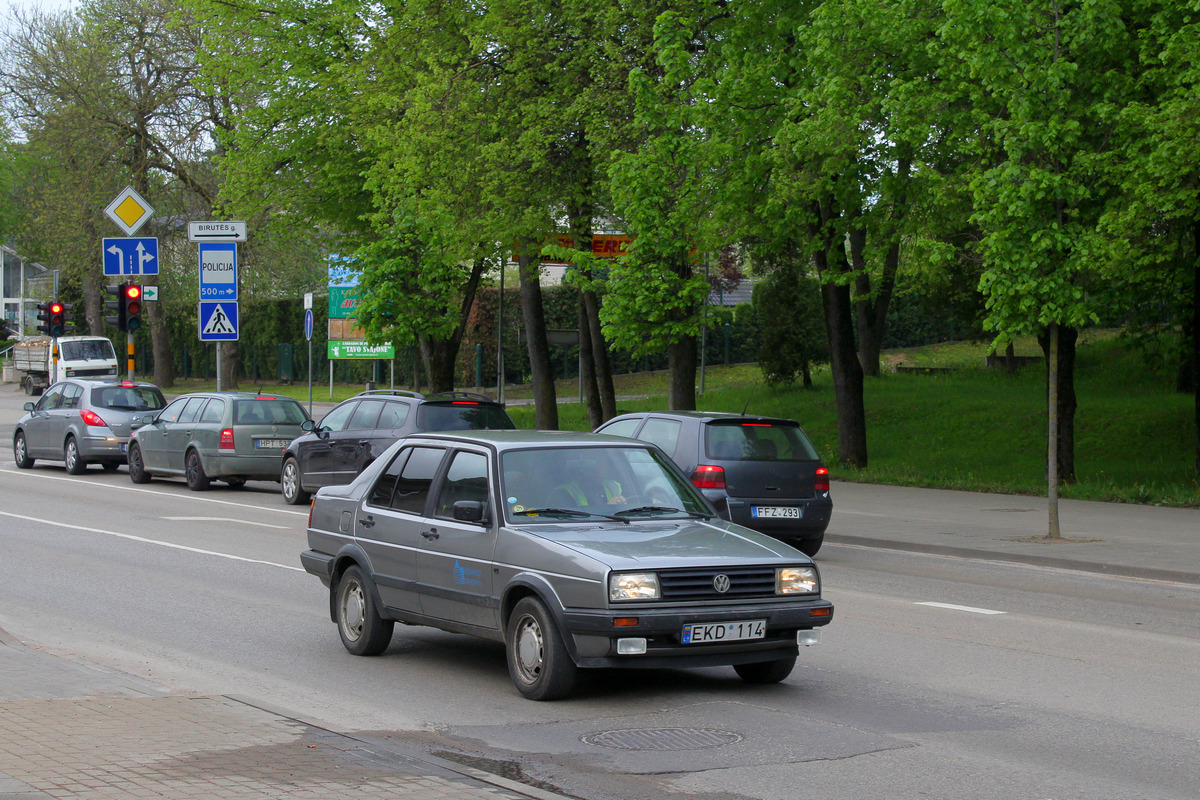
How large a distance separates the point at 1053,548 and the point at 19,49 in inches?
1799

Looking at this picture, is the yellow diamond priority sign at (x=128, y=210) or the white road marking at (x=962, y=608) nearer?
the white road marking at (x=962, y=608)

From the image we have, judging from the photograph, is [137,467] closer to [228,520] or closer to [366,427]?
[366,427]

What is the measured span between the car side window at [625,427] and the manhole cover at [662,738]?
8.05 meters

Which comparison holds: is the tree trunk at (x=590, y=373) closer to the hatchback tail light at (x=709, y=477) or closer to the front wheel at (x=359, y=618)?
the hatchback tail light at (x=709, y=477)

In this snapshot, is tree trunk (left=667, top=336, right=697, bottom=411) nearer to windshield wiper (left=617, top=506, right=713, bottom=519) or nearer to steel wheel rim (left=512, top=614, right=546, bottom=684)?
windshield wiper (left=617, top=506, right=713, bottom=519)

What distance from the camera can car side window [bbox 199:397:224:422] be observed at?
22.2m

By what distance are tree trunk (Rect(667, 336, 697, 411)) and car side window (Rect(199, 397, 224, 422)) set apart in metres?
7.86

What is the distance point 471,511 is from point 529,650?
90 cm

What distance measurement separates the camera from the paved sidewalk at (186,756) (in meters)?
5.37

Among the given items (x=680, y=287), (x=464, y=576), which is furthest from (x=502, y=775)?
(x=680, y=287)

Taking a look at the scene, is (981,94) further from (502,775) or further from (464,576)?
(502,775)

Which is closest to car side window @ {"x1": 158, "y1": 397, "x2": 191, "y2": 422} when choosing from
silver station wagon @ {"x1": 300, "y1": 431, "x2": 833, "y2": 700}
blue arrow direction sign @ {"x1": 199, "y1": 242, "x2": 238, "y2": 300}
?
blue arrow direction sign @ {"x1": 199, "y1": 242, "x2": 238, "y2": 300}

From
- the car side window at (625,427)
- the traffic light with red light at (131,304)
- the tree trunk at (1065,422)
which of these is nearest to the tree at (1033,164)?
the car side window at (625,427)

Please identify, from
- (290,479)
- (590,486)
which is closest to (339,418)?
(290,479)
